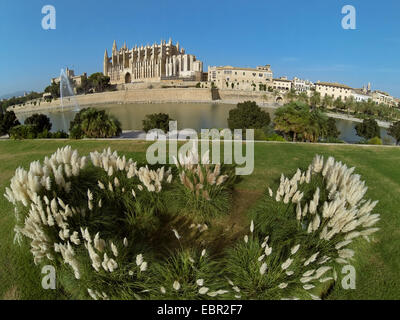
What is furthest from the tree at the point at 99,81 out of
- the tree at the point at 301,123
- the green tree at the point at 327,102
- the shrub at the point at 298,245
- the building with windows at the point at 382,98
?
the building with windows at the point at 382,98

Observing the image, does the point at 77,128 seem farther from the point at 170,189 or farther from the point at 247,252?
the point at 247,252

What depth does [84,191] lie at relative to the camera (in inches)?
173

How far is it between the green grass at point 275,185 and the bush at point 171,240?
0.35 meters

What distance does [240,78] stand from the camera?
78312mm

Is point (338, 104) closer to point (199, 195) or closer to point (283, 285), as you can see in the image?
point (199, 195)

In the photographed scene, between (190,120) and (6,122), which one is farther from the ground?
(190,120)

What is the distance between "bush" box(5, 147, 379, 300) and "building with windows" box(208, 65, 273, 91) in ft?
248

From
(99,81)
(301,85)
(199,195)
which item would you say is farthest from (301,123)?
(301,85)

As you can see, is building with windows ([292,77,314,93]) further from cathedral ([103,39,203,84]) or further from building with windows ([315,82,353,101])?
cathedral ([103,39,203,84])

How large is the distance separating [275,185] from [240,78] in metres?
78.7

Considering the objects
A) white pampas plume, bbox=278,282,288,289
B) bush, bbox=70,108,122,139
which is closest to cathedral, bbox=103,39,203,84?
bush, bbox=70,108,122,139

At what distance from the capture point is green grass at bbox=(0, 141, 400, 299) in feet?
11.4
